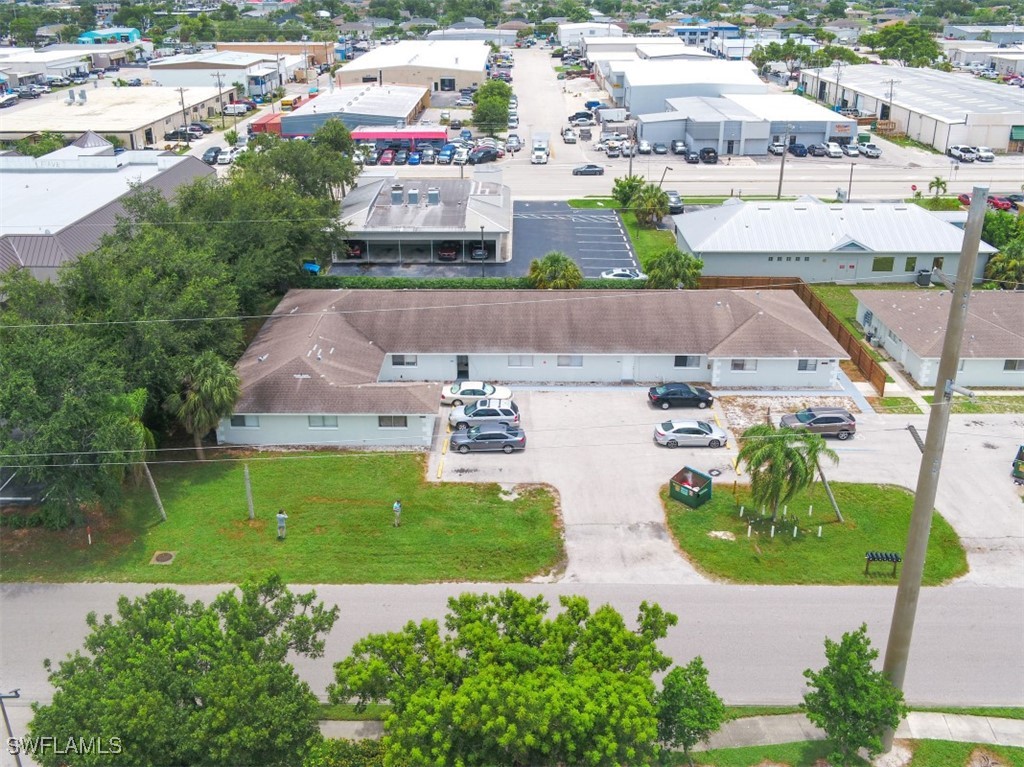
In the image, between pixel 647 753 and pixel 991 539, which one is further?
pixel 991 539

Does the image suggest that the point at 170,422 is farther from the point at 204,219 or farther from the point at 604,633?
the point at 604,633

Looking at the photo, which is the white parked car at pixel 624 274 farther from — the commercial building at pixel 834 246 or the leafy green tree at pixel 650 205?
the leafy green tree at pixel 650 205

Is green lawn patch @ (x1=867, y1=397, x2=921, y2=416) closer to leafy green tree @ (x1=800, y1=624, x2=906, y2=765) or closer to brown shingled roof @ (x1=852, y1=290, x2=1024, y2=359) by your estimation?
brown shingled roof @ (x1=852, y1=290, x2=1024, y2=359)

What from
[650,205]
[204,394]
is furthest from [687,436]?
[650,205]

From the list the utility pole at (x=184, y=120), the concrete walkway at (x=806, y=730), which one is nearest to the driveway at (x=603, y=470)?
the concrete walkway at (x=806, y=730)

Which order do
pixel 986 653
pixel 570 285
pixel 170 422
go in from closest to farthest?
pixel 986 653, pixel 170 422, pixel 570 285

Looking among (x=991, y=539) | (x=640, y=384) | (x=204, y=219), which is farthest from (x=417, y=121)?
(x=991, y=539)

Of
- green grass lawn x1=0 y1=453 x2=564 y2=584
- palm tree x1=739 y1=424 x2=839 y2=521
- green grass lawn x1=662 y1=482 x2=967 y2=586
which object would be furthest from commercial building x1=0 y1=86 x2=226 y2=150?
palm tree x1=739 y1=424 x2=839 y2=521
